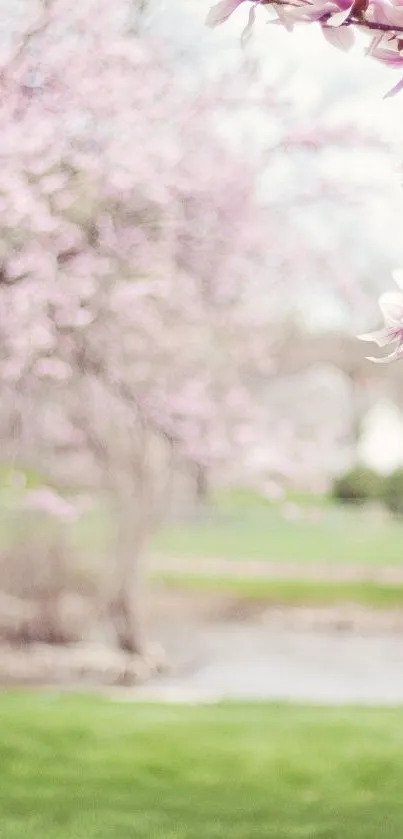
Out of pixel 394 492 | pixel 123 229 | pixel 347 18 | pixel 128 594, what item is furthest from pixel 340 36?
pixel 394 492

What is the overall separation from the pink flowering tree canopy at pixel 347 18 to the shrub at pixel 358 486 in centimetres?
610

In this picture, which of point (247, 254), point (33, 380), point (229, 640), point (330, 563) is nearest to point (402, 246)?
point (247, 254)

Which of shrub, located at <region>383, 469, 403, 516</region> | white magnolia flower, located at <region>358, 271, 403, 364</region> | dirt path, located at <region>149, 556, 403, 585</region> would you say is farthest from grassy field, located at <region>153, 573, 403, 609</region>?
white magnolia flower, located at <region>358, 271, 403, 364</region>

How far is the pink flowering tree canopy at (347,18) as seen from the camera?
0.78 metres

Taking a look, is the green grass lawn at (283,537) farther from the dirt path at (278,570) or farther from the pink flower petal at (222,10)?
the pink flower petal at (222,10)

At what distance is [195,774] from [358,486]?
4.98 m

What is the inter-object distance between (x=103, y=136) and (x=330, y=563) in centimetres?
405

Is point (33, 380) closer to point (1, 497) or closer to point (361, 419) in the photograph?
point (1, 497)

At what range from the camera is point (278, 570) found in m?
5.62

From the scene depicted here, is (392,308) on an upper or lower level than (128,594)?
upper

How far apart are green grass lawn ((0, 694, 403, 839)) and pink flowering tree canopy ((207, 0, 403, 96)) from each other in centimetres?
134

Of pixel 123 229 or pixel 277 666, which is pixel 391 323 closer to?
pixel 123 229

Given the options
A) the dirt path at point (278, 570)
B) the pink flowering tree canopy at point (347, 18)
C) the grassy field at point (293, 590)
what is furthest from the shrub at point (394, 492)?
the pink flowering tree canopy at point (347, 18)

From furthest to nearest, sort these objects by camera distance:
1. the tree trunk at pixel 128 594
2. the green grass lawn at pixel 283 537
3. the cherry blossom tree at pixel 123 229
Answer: the green grass lawn at pixel 283 537 < the tree trunk at pixel 128 594 < the cherry blossom tree at pixel 123 229
